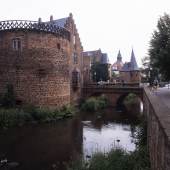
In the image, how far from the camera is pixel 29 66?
26422mm

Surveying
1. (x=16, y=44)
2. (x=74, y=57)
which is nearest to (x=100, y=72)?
(x=74, y=57)

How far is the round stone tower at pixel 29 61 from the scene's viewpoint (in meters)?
26.0

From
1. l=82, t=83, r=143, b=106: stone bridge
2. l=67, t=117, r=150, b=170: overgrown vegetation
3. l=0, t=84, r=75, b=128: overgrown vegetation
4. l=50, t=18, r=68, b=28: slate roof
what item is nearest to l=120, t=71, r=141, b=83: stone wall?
l=82, t=83, r=143, b=106: stone bridge

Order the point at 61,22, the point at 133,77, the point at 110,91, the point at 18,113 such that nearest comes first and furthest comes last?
the point at 18,113 < the point at 110,91 < the point at 61,22 < the point at 133,77

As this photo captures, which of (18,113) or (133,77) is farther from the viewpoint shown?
(133,77)

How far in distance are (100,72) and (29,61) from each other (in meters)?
30.6

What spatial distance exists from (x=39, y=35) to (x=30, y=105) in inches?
263

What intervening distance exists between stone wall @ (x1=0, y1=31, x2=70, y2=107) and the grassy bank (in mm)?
1231

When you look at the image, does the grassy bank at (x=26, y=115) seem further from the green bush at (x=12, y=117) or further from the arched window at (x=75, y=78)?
the arched window at (x=75, y=78)

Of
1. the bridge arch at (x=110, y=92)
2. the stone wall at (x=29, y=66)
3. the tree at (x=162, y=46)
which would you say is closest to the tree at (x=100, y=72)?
the bridge arch at (x=110, y=92)

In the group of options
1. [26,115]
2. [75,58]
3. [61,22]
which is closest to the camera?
[26,115]

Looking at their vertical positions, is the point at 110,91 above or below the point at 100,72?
below

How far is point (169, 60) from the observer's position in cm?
1925

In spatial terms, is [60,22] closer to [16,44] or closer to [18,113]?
[16,44]
